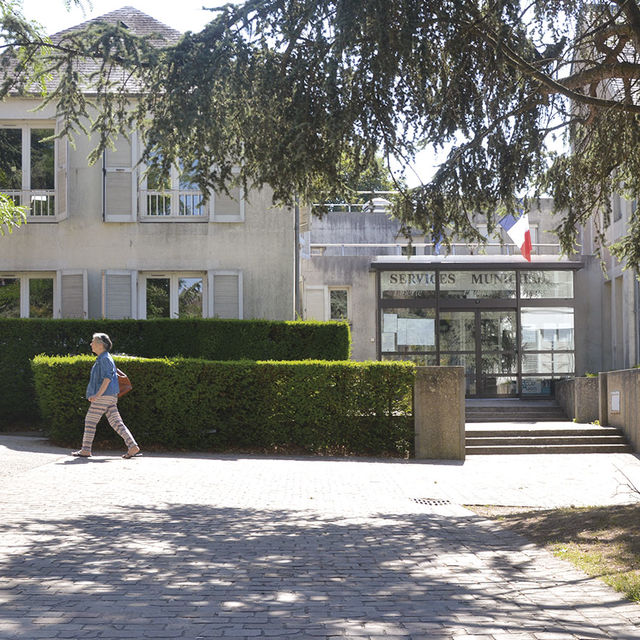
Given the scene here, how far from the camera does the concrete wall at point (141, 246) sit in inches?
843

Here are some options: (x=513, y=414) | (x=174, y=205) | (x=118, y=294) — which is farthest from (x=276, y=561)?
(x=513, y=414)

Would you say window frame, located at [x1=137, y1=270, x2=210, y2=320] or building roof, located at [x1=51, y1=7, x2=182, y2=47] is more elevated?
building roof, located at [x1=51, y1=7, x2=182, y2=47]

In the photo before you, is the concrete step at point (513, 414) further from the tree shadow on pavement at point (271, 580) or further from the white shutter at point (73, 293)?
the tree shadow on pavement at point (271, 580)

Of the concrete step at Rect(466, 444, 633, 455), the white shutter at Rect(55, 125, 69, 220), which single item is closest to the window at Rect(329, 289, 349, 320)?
the white shutter at Rect(55, 125, 69, 220)

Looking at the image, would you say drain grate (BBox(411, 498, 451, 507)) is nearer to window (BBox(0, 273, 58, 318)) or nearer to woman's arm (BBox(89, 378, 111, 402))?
woman's arm (BBox(89, 378, 111, 402))

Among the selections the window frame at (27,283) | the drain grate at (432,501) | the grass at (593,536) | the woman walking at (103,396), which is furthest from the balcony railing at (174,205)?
the grass at (593,536)

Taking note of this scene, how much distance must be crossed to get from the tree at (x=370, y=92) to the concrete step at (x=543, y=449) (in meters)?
7.44

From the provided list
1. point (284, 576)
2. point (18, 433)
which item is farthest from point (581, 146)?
point (18, 433)

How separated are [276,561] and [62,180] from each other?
1629 centimetres

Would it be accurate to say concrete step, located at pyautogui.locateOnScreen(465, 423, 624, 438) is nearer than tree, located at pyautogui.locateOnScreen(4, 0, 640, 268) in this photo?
No

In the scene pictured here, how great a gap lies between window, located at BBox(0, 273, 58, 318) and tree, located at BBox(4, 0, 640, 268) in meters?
11.4

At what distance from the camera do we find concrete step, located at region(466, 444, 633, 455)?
59.4ft

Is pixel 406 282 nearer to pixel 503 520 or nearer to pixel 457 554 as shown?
pixel 503 520

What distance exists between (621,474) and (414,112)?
6926 mm
